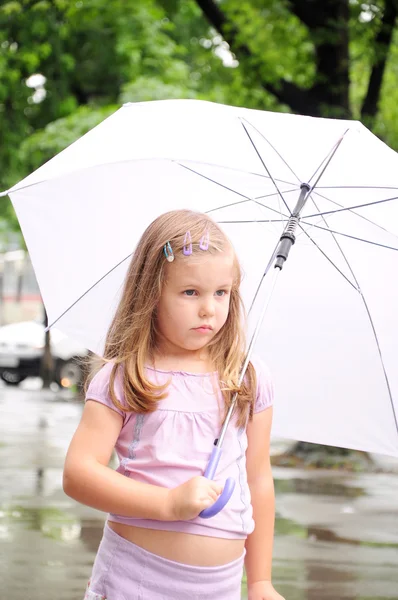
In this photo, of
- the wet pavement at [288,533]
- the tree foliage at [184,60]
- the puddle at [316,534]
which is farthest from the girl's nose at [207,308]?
the tree foliage at [184,60]

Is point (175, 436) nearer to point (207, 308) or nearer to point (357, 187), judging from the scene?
point (207, 308)

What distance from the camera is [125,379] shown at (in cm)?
268

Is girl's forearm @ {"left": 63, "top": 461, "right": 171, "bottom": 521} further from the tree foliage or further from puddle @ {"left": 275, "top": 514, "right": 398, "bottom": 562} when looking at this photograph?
the tree foliage

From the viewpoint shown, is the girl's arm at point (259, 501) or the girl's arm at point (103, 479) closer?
the girl's arm at point (103, 479)

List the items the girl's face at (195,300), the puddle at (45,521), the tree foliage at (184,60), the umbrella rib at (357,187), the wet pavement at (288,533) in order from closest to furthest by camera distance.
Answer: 1. the girl's face at (195,300)
2. the umbrella rib at (357,187)
3. the wet pavement at (288,533)
4. the puddle at (45,521)
5. the tree foliage at (184,60)

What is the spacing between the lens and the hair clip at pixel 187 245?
2.72 m

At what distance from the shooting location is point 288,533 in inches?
295

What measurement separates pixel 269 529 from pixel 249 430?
0.86ft

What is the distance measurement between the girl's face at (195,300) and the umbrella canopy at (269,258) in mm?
846

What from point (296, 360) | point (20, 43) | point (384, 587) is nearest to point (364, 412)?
point (296, 360)

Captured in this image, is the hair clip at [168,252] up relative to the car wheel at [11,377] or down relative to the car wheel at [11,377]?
up

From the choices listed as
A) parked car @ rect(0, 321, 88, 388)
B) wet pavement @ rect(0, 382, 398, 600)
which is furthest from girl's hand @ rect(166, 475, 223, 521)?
parked car @ rect(0, 321, 88, 388)

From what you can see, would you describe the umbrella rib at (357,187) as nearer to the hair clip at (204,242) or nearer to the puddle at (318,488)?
the hair clip at (204,242)

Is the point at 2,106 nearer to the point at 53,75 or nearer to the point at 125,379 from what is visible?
the point at 53,75
